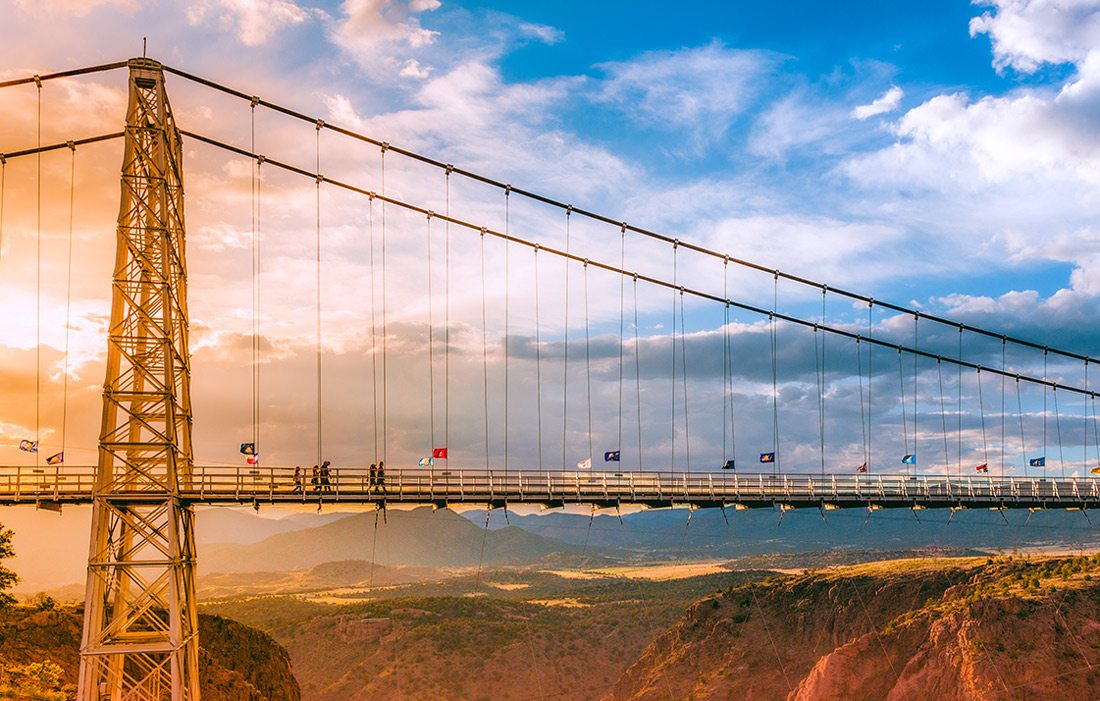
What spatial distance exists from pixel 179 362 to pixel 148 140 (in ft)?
31.2

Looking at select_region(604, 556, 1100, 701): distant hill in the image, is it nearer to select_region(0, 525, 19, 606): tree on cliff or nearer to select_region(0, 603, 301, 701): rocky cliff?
select_region(0, 603, 301, 701): rocky cliff

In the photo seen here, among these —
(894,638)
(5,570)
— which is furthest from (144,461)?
(894,638)

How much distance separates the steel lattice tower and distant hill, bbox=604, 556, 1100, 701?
5294cm

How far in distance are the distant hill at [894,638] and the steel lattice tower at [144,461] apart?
5294 cm

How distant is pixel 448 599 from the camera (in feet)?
544

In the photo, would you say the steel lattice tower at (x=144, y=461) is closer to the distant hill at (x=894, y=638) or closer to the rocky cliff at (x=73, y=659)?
the rocky cliff at (x=73, y=659)

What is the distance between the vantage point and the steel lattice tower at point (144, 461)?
4512cm

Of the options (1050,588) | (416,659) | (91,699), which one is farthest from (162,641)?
(416,659)

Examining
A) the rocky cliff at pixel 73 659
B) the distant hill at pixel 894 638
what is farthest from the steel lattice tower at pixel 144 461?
the distant hill at pixel 894 638

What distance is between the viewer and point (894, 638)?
84.6m

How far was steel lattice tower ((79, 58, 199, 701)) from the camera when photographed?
148 ft

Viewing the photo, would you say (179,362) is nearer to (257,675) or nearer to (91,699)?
(91,699)

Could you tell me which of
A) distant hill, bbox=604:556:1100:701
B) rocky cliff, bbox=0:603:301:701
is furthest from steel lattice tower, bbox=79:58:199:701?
distant hill, bbox=604:556:1100:701

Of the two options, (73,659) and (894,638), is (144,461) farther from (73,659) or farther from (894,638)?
(894,638)
